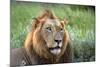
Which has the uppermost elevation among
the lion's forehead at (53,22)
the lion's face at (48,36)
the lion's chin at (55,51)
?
the lion's forehead at (53,22)

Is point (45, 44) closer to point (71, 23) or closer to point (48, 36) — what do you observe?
point (48, 36)

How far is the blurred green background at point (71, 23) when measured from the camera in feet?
5.62

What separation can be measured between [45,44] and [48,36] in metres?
0.07

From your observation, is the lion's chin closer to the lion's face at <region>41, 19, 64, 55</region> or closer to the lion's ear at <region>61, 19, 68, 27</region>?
the lion's face at <region>41, 19, 64, 55</region>

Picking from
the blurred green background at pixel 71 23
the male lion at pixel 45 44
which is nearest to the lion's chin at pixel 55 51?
the male lion at pixel 45 44

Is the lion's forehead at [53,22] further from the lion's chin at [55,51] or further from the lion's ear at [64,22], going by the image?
the lion's chin at [55,51]

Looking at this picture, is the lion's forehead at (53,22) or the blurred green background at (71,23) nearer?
the blurred green background at (71,23)

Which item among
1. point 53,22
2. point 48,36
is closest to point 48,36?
point 48,36

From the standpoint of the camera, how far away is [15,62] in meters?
1.70

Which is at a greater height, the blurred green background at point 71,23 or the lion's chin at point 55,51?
the blurred green background at point 71,23

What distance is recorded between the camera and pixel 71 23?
6.28 feet

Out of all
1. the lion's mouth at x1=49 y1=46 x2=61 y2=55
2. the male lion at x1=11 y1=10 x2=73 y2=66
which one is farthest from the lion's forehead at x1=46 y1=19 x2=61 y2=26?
the lion's mouth at x1=49 y1=46 x2=61 y2=55

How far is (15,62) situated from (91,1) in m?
0.92
